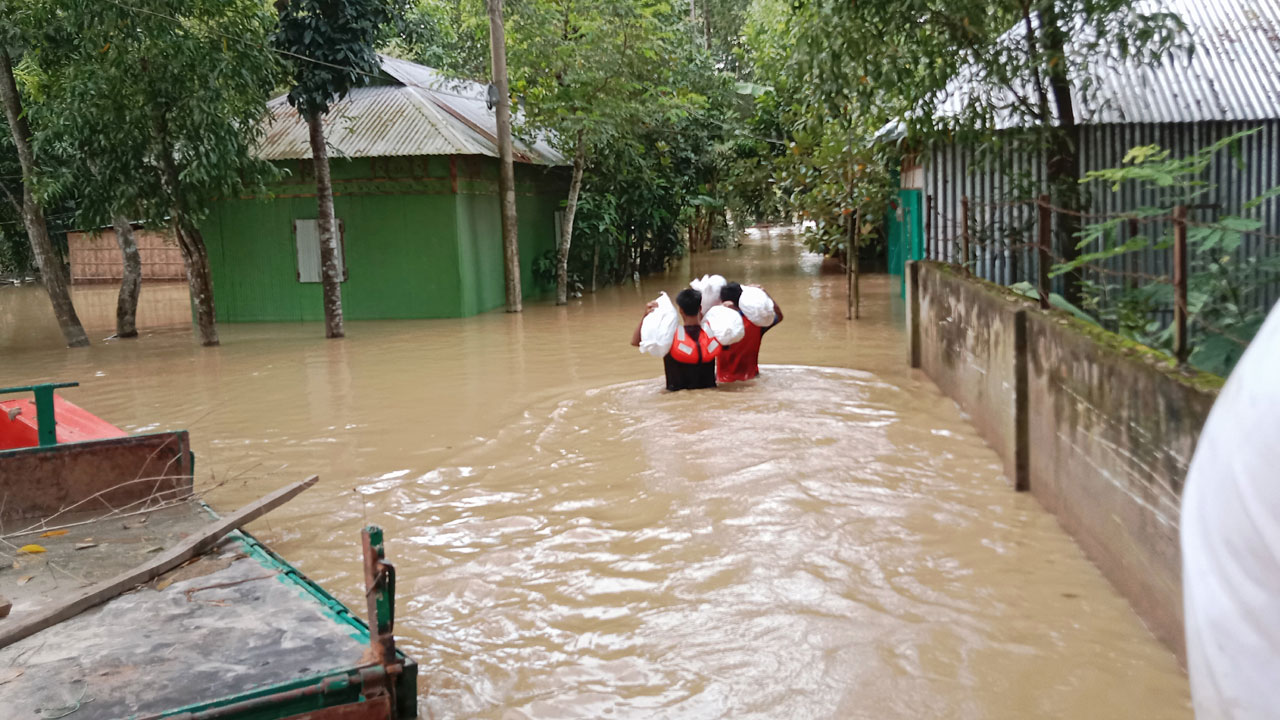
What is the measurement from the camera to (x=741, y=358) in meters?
10.3

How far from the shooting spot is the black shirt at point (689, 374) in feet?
32.5

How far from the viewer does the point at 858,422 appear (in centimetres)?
874

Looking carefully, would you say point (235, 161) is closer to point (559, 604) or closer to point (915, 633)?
point (559, 604)

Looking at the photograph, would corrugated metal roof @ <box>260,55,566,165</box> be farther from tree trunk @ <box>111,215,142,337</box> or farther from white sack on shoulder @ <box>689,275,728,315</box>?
white sack on shoulder @ <box>689,275,728,315</box>

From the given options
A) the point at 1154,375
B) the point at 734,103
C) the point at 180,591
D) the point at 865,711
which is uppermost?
the point at 734,103

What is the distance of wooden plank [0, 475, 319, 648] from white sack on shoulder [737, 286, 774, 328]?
16.9 feet

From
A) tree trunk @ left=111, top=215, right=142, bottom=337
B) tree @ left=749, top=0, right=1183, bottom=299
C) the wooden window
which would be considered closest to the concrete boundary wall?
tree @ left=749, top=0, right=1183, bottom=299

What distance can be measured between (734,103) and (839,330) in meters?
11.8

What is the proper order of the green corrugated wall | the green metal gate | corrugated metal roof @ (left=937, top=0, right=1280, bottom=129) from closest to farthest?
corrugated metal roof @ (left=937, top=0, right=1280, bottom=129) < the green metal gate < the green corrugated wall

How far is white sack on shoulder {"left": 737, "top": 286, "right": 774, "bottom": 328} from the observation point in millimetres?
10055

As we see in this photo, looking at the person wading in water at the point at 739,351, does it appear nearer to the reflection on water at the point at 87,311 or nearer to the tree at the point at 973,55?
the tree at the point at 973,55

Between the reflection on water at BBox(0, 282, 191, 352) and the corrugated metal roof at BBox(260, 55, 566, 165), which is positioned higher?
the corrugated metal roof at BBox(260, 55, 566, 165)

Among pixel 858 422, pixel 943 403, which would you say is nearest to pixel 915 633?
pixel 858 422

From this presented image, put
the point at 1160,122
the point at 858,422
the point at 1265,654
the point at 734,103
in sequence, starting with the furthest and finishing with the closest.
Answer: the point at 734,103, the point at 1160,122, the point at 858,422, the point at 1265,654
